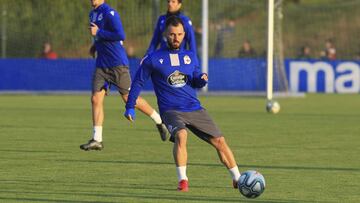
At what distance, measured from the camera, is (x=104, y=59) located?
1527 centimetres

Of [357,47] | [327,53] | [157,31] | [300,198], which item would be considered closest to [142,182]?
[300,198]

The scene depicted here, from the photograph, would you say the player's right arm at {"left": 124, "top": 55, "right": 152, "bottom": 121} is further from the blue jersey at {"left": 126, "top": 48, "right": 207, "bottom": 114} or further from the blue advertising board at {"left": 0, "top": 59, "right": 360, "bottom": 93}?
the blue advertising board at {"left": 0, "top": 59, "right": 360, "bottom": 93}

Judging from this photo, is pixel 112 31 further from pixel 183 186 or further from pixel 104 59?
pixel 183 186

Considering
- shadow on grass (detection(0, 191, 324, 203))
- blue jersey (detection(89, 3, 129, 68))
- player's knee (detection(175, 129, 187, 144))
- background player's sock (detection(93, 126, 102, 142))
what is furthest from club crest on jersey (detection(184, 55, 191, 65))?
background player's sock (detection(93, 126, 102, 142))

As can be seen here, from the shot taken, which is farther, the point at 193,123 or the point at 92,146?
the point at 92,146

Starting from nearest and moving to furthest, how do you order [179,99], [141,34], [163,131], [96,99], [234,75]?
[179,99] → [96,99] → [163,131] → [234,75] → [141,34]

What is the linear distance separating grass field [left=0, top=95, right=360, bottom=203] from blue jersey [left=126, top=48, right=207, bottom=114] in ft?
2.84

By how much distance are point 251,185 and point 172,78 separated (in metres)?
1.53

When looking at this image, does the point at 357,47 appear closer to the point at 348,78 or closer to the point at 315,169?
the point at 348,78

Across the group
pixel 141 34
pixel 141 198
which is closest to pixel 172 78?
pixel 141 198

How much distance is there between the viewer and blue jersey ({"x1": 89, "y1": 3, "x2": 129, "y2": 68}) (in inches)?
583

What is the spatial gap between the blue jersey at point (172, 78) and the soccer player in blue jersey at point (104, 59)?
394cm

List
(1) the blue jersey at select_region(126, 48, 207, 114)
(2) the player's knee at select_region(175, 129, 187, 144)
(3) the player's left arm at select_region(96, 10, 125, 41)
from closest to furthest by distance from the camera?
1. (2) the player's knee at select_region(175, 129, 187, 144)
2. (1) the blue jersey at select_region(126, 48, 207, 114)
3. (3) the player's left arm at select_region(96, 10, 125, 41)

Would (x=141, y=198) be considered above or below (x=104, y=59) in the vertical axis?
below
